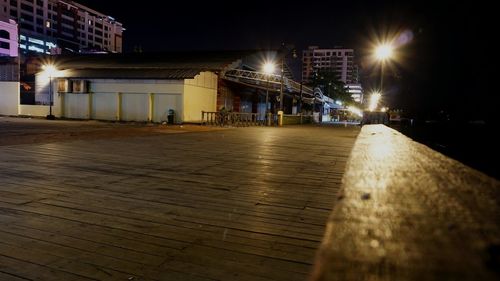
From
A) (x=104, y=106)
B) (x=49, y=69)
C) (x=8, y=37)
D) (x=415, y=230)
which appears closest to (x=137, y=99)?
(x=104, y=106)

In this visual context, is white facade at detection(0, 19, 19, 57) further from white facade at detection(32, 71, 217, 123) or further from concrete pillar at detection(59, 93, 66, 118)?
concrete pillar at detection(59, 93, 66, 118)

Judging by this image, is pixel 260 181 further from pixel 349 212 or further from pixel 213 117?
pixel 213 117

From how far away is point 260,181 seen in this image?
6.42 meters

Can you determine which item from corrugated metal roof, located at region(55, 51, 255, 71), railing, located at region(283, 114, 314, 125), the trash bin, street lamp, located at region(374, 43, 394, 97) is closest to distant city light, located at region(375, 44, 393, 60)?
street lamp, located at region(374, 43, 394, 97)

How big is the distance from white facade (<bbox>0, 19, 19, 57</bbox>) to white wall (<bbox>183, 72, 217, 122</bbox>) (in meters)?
63.1

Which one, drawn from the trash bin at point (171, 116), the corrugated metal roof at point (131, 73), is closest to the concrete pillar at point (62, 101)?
the corrugated metal roof at point (131, 73)

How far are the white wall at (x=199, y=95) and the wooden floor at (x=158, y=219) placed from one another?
2056cm

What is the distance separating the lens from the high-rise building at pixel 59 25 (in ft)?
313

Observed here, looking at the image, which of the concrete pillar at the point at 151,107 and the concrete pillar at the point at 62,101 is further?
the concrete pillar at the point at 62,101

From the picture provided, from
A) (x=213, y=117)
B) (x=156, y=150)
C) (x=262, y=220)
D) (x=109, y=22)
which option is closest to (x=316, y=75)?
(x=213, y=117)

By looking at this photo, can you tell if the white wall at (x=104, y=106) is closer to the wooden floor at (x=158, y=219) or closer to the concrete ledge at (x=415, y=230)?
the wooden floor at (x=158, y=219)

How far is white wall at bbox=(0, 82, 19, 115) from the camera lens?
113 feet

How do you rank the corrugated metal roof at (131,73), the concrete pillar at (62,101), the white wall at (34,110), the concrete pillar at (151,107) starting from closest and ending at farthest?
the corrugated metal roof at (131,73), the concrete pillar at (151,107), the concrete pillar at (62,101), the white wall at (34,110)

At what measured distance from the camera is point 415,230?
2.46ft
